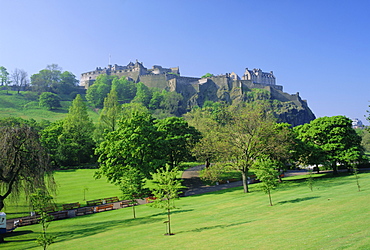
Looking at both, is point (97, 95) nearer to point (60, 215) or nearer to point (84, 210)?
point (84, 210)

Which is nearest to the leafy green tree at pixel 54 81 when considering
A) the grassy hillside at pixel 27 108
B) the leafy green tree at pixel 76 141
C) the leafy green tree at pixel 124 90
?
the grassy hillside at pixel 27 108

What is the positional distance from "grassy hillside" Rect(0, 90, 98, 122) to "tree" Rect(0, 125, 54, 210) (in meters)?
93.9

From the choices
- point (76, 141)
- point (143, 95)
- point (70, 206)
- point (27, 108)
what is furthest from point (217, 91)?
point (70, 206)

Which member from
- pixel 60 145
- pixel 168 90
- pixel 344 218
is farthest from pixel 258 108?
pixel 168 90

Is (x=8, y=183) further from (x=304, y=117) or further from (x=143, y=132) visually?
(x=304, y=117)

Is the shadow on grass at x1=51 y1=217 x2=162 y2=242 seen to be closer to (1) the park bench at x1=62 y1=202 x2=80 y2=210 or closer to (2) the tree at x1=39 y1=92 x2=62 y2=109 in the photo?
(1) the park bench at x1=62 y1=202 x2=80 y2=210

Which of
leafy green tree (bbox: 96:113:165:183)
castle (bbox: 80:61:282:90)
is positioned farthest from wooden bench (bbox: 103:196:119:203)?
castle (bbox: 80:61:282:90)

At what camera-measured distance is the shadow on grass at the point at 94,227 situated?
779 inches

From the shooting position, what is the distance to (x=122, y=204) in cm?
3169

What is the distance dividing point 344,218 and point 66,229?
1922 cm

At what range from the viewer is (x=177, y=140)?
141 ft

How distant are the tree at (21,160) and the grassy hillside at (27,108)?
93.9 meters

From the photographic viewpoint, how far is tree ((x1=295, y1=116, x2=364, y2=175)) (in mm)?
39656

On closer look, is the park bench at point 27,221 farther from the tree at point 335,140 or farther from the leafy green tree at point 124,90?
the leafy green tree at point 124,90
